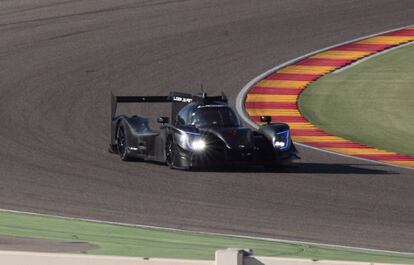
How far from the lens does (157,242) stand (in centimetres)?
1051

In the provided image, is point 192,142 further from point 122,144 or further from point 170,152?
point 122,144

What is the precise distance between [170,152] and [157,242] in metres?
6.32

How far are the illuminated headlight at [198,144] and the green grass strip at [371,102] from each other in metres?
5.04

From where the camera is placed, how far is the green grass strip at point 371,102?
70.6 feet

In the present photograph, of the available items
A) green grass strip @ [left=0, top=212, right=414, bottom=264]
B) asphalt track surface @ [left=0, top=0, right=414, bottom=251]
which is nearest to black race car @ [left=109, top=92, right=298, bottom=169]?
asphalt track surface @ [left=0, top=0, right=414, bottom=251]

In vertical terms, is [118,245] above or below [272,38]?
below

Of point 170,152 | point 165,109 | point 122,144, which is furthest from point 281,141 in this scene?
point 165,109

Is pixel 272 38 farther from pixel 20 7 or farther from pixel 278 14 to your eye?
pixel 20 7

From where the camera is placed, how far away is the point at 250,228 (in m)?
11.9

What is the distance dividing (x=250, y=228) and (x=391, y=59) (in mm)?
17201

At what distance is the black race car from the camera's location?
16.3 m

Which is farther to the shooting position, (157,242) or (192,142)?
(192,142)

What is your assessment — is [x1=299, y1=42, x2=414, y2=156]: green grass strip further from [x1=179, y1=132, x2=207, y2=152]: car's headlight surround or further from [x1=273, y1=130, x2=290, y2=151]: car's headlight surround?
[x1=179, y1=132, x2=207, y2=152]: car's headlight surround

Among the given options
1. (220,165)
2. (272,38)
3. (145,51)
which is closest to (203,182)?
(220,165)
